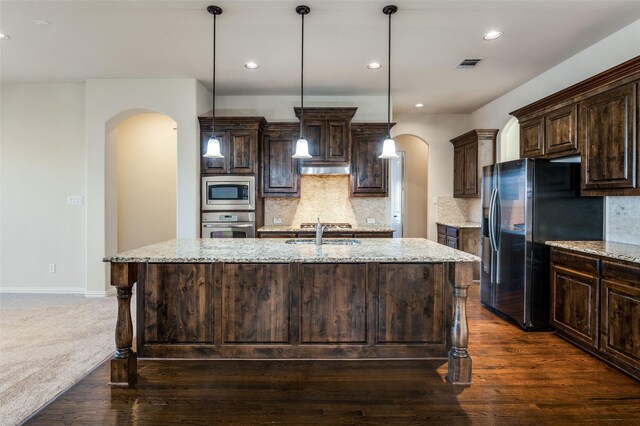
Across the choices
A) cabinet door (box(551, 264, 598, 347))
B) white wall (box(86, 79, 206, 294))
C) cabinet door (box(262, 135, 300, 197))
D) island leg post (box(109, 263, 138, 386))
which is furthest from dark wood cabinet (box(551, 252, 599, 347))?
white wall (box(86, 79, 206, 294))

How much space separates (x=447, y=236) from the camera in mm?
5906

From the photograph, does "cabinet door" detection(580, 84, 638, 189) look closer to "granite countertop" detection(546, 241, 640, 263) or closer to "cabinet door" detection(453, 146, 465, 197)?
"granite countertop" detection(546, 241, 640, 263)

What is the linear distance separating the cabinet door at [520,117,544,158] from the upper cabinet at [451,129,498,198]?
1.24m

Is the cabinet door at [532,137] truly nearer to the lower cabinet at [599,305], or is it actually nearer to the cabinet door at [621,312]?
the lower cabinet at [599,305]

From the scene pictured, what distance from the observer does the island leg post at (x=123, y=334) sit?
2518 millimetres

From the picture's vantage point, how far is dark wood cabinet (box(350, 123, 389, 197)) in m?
5.22

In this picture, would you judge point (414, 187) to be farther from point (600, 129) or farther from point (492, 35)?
point (600, 129)

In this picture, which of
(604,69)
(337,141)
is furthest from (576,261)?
(337,141)

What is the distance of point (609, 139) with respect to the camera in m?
3.06

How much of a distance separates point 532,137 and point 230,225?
3738 mm

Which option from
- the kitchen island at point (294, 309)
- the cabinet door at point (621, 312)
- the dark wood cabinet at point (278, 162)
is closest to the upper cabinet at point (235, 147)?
the dark wood cabinet at point (278, 162)

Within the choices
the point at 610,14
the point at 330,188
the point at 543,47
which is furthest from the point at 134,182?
the point at 610,14

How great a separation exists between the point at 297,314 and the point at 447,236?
12.7 ft

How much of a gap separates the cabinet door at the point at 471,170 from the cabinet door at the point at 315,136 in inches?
93.7
